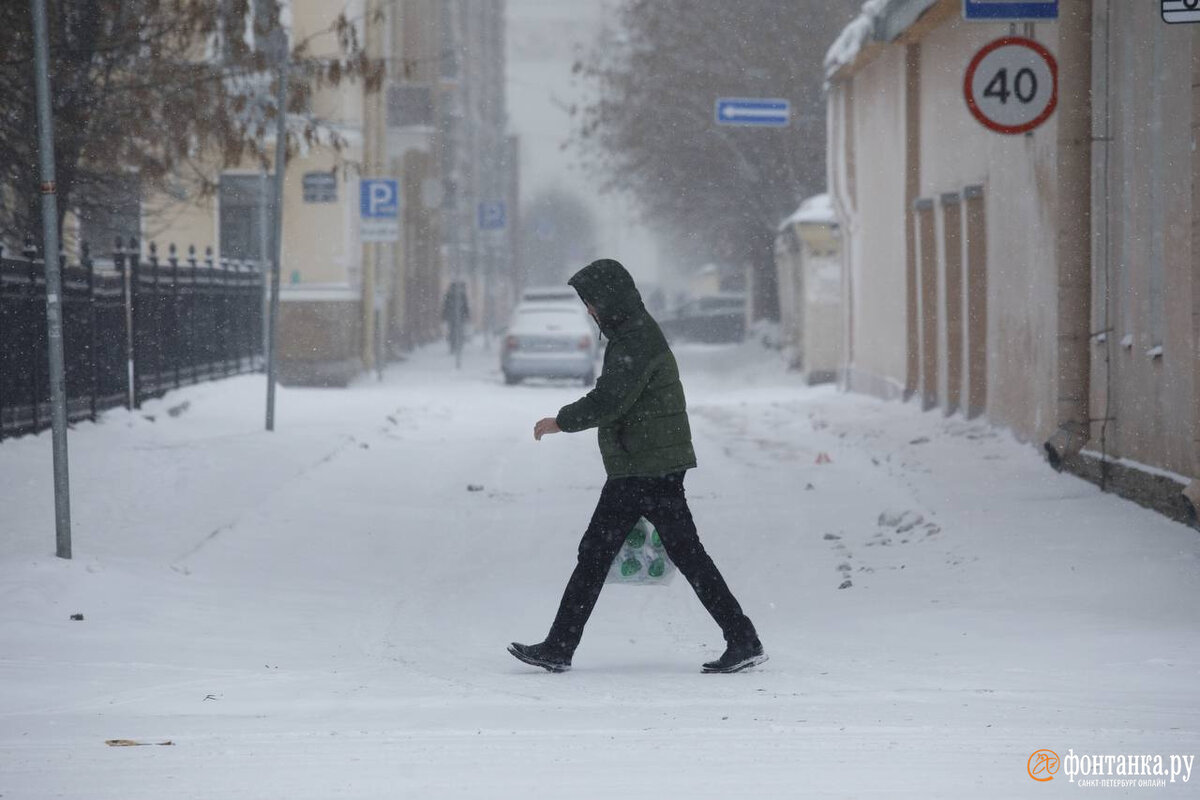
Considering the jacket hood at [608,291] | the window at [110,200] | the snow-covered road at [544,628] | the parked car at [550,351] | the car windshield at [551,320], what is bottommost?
the snow-covered road at [544,628]

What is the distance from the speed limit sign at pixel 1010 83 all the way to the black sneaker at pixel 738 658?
537 centimetres

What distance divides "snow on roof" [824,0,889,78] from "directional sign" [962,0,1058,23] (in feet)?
35.4

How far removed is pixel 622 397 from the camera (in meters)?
7.12

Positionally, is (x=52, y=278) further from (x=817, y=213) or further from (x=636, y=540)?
(x=817, y=213)

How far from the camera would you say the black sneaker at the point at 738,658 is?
7434mm

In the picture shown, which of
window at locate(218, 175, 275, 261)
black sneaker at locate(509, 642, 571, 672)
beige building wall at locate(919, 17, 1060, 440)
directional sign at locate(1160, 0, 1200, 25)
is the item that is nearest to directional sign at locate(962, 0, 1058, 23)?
beige building wall at locate(919, 17, 1060, 440)

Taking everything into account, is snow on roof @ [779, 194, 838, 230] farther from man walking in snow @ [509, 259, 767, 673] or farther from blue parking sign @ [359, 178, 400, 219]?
man walking in snow @ [509, 259, 767, 673]

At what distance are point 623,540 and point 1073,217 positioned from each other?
290 inches

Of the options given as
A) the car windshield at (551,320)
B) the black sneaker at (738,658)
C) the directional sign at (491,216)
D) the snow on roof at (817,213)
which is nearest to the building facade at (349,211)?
the directional sign at (491,216)

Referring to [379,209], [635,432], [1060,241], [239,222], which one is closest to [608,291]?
[635,432]

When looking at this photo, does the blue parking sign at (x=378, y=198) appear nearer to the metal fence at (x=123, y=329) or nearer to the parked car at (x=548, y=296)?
the metal fence at (x=123, y=329)

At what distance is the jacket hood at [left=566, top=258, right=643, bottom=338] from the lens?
23.5 feet

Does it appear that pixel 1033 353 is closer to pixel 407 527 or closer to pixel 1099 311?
pixel 1099 311

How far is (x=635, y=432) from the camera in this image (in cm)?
723
